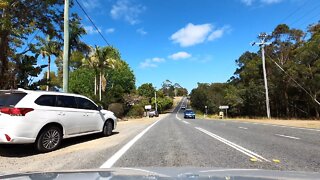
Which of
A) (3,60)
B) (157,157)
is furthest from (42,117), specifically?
(3,60)

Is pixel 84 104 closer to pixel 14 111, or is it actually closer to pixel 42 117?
pixel 42 117

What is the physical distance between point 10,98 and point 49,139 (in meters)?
1.66

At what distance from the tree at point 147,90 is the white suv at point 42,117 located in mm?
114903

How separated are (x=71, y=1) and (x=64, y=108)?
10464 millimetres

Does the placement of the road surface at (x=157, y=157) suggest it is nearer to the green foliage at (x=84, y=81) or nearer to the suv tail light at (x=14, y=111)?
the suv tail light at (x=14, y=111)

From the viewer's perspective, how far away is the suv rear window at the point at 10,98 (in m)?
10.6

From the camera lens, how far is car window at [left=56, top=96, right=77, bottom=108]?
12191mm

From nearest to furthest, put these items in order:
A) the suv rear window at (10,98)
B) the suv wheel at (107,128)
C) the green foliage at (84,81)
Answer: the suv rear window at (10,98) < the suv wheel at (107,128) < the green foliage at (84,81)

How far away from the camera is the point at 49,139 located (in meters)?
11.3

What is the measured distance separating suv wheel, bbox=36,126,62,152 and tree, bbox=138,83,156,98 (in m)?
116

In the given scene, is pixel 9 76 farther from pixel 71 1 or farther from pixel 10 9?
pixel 71 1

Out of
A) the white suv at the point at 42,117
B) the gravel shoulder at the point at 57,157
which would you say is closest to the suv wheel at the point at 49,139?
the white suv at the point at 42,117

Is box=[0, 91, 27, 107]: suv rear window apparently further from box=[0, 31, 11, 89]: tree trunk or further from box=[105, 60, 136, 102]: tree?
box=[105, 60, 136, 102]: tree

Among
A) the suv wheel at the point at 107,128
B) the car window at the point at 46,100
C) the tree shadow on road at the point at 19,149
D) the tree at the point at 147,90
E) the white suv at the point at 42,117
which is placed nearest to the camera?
the white suv at the point at 42,117
